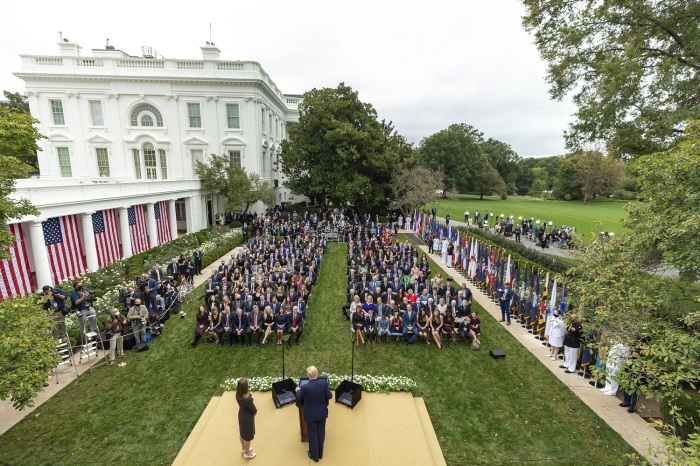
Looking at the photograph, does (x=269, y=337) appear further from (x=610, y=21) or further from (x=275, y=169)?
(x=275, y=169)

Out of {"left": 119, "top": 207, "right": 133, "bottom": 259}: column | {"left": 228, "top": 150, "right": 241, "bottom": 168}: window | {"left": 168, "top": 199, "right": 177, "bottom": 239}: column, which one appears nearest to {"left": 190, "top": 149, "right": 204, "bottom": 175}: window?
{"left": 228, "top": 150, "right": 241, "bottom": 168}: window

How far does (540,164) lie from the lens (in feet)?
367

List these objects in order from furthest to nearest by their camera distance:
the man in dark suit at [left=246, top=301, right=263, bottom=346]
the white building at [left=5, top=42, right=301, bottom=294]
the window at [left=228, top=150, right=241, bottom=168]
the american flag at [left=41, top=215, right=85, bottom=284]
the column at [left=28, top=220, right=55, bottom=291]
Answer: the window at [left=228, top=150, right=241, bottom=168], the white building at [left=5, top=42, right=301, bottom=294], the american flag at [left=41, top=215, right=85, bottom=284], the column at [left=28, top=220, right=55, bottom=291], the man in dark suit at [left=246, top=301, right=263, bottom=346]

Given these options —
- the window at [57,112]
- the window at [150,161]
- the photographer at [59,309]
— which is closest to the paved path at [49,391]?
the photographer at [59,309]

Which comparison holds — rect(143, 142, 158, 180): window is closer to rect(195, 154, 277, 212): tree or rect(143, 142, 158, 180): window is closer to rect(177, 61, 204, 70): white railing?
rect(195, 154, 277, 212): tree

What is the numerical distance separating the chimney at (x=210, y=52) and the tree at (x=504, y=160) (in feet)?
223

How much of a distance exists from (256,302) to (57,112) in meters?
34.1

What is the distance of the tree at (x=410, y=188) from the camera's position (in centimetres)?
3316

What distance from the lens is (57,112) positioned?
32.4m

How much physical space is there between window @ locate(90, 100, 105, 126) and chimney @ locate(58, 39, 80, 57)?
4.37 meters

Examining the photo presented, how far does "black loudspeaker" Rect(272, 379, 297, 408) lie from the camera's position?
8039mm

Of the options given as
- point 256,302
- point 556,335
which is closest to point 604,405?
point 556,335

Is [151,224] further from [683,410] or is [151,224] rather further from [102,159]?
[683,410]

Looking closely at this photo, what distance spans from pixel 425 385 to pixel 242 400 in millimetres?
5202
